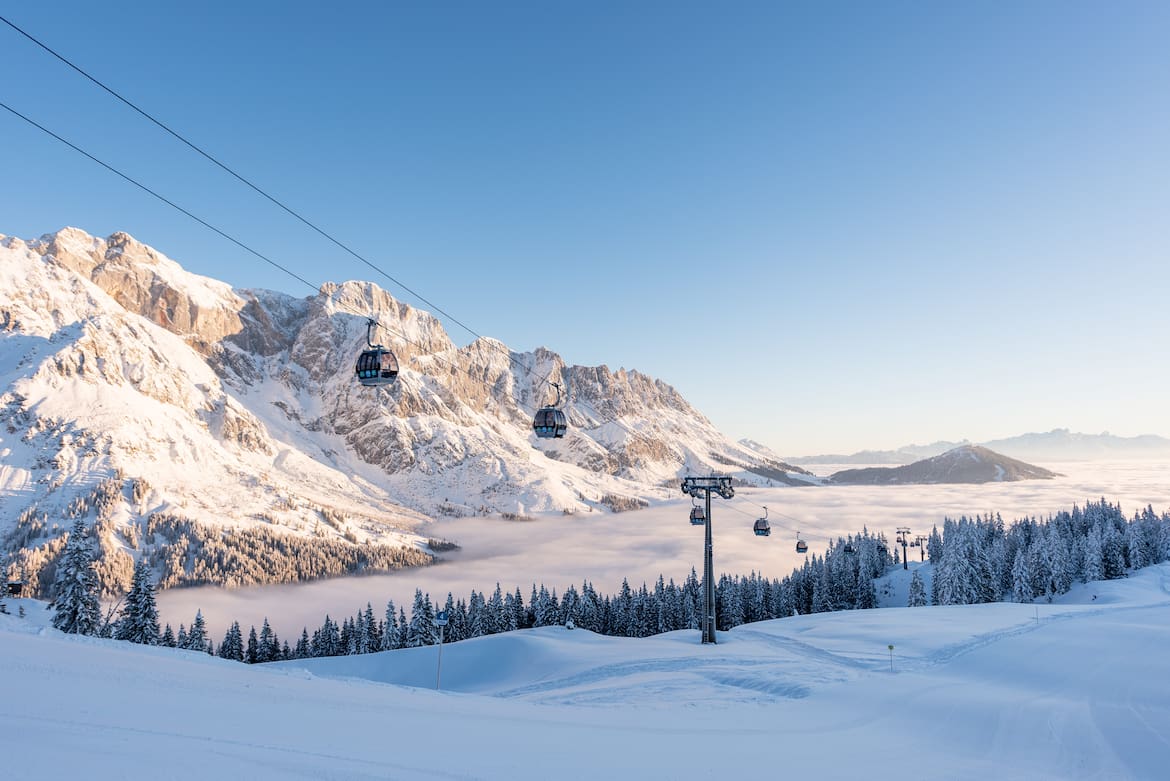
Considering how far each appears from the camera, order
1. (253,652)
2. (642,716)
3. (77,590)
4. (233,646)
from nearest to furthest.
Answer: (642,716)
(77,590)
(233,646)
(253,652)

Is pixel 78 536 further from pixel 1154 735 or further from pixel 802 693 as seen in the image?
pixel 1154 735

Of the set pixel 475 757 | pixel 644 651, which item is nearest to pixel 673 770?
pixel 475 757

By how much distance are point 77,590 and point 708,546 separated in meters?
56.1

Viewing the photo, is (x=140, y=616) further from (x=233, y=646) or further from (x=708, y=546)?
(x=708, y=546)

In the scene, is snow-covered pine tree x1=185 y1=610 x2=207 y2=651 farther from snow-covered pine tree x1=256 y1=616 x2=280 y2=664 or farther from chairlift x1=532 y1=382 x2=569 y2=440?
chairlift x1=532 y1=382 x2=569 y2=440

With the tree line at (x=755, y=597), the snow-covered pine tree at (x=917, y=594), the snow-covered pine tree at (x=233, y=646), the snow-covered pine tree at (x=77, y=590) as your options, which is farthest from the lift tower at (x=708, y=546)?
the snow-covered pine tree at (x=233, y=646)

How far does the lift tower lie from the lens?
35.2 metres

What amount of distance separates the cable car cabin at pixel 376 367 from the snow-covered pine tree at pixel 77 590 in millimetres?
41891

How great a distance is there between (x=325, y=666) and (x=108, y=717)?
149 feet

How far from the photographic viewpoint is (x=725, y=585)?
330 feet

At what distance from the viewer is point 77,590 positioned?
50.3m

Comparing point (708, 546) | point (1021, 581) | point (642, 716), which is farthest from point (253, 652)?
point (1021, 581)

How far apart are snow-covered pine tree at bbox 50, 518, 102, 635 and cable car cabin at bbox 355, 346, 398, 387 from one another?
137 feet

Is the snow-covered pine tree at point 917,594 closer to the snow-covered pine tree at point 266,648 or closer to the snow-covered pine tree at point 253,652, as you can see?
the snow-covered pine tree at point 266,648
